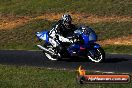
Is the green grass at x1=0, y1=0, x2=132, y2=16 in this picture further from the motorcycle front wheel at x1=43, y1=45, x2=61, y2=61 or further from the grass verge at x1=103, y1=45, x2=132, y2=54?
the motorcycle front wheel at x1=43, y1=45, x2=61, y2=61

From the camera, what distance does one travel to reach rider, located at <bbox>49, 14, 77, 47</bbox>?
66.3ft

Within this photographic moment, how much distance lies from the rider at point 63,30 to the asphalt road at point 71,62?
3.20ft

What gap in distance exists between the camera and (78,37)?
65.8ft

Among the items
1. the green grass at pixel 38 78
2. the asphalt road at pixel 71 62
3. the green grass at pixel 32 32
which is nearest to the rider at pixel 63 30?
the asphalt road at pixel 71 62

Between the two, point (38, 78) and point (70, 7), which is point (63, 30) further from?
point (70, 7)

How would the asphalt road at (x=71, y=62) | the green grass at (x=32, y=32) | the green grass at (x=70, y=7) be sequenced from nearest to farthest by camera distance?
1. the asphalt road at (x=71, y=62)
2. the green grass at (x=32, y=32)
3. the green grass at (x=70, y=7)

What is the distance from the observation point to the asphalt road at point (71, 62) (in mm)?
18359

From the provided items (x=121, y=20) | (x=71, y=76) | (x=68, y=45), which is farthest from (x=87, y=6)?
(x=71, y=76)

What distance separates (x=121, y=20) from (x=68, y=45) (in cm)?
1342

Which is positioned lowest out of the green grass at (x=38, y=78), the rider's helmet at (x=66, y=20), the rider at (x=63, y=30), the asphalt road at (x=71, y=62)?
the asphalt road at (x=71, y=62)

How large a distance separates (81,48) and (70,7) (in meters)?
20.3

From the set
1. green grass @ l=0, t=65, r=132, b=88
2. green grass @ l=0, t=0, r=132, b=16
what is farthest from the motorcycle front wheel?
green grass @ l=0, t=0, r=132, b=16

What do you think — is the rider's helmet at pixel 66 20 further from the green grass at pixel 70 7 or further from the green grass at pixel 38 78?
the green grass at pixel 70 7

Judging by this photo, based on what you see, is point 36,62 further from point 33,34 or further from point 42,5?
point 42,5
